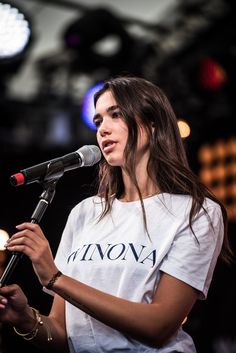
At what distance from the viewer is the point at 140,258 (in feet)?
6.43

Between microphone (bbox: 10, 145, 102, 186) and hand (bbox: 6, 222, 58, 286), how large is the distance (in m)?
0.12

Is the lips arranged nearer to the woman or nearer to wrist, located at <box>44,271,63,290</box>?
the woman

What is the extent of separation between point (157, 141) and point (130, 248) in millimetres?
406

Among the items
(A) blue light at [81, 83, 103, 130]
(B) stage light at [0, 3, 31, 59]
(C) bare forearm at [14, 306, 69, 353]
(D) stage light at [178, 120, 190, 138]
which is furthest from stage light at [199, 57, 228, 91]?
(C) bare forearm at [14, 306, 69, 353]

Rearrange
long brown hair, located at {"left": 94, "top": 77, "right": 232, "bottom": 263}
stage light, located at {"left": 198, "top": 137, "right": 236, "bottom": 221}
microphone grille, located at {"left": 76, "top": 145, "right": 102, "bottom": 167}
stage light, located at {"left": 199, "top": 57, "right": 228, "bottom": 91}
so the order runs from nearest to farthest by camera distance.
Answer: microphone grille, located at {"left": 76, "top": 145, "right": 102, "bottom": 167} < long brown hair, located at {"left": 94, "top": 77, "right": 232, "bottom": 263} < stage light, located at {"left": 199, "top": 57, "right": 228, "bottom": 91} < stage light, located at {"left": 198, "top": 137, "right": 236, "bottom": 221}

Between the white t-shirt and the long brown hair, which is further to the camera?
the long brown hair

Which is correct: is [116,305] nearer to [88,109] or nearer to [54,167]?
[54,167]

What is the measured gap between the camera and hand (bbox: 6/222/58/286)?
1686 millimetres

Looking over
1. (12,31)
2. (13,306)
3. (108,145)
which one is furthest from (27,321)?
(12,31)

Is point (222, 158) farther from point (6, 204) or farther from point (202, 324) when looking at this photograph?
point (6, 204)

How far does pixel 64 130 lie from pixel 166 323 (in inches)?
167

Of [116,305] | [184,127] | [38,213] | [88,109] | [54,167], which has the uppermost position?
[88,109]

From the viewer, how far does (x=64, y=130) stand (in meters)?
5.95

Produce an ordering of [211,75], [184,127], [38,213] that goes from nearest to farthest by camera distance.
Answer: [38,213] → [211,75] → [184,127]
